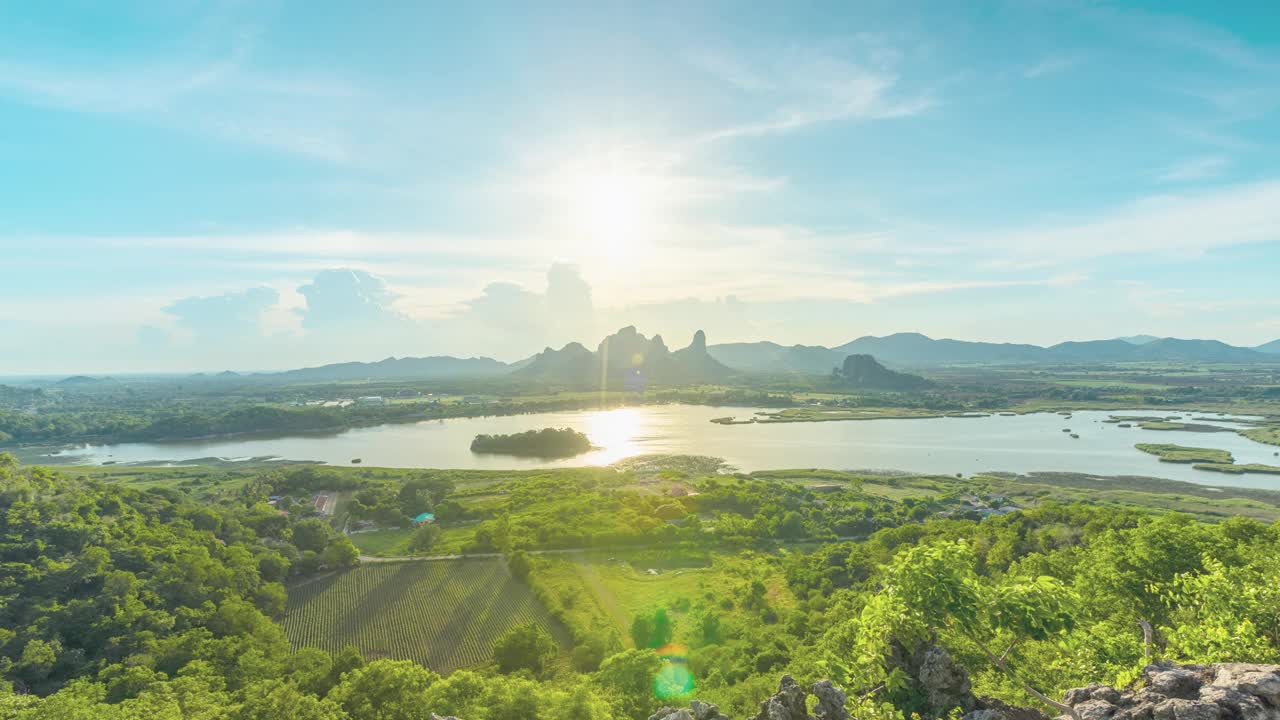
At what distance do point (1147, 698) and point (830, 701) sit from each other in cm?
365

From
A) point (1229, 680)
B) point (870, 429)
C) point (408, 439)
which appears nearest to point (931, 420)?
point (870, 429)

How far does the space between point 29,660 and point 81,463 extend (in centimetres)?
8567

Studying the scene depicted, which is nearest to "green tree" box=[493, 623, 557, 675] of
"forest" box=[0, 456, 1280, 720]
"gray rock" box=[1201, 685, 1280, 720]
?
"forest" box=[0, 456, 1280, 720]

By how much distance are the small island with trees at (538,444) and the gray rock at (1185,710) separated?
277 ft

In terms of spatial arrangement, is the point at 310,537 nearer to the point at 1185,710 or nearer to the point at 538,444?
the point at 1185,710

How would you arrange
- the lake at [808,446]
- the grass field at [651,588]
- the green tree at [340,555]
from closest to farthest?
the grass field at [651,588], the green tree at [340,555], the lake at [808,446]

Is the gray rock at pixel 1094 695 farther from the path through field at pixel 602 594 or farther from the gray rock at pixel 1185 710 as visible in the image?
the path through field at pixel 602 594

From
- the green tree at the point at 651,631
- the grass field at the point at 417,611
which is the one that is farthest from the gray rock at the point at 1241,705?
the grass field at the point at 417,611

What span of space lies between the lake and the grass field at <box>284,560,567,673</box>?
4123 centimetres

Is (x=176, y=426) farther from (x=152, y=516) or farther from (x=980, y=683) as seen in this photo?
(x=980, y=683)

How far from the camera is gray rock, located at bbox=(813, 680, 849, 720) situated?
25.7ft

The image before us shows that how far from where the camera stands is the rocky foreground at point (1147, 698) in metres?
5.86

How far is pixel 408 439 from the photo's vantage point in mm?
102750

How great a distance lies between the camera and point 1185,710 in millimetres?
5910
